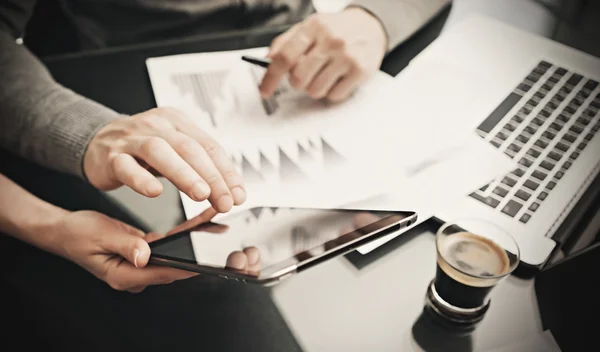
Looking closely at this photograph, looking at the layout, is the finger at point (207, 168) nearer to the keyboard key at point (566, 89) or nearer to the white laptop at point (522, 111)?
the white laptop at point (522, 111)

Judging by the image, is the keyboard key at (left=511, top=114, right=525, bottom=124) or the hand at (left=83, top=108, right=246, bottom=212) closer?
the hand at (left=83, top=108, right=246, bottom=212)

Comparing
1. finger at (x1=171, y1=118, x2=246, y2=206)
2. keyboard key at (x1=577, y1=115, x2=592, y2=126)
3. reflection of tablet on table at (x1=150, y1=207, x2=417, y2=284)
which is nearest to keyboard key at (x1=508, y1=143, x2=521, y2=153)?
keyboard key at (x1=577, y1=115, x2=592, y2=126)

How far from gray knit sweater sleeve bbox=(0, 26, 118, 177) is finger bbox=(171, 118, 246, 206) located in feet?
0.35

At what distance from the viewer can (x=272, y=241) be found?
45cm

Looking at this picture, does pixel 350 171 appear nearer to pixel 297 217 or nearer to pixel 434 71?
pixel 297 217

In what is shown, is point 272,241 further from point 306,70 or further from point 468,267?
point 306,70

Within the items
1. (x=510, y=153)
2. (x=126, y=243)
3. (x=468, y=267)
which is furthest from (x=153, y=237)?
(x=510, y=153)

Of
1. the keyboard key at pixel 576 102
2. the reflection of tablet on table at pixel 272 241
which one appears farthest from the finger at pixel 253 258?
the keyboard key at pixel 576 102

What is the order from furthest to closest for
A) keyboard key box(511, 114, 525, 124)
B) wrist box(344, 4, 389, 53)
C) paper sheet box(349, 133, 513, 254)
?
wrist box(344, 4, 389, 53) → keyboard key box(511, 114, 525, 124) → paper sheet box(349, 133, 513, 254)

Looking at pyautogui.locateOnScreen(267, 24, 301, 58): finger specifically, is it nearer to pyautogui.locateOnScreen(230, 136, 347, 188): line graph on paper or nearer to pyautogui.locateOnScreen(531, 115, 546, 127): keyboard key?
pyautogui.locateOnScreen(230, 136, 347, 188): line graph on paper

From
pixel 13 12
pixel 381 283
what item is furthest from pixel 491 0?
pixel 13 12

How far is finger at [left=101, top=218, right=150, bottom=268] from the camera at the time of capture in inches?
17.9

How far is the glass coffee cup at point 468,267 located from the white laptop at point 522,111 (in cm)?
4

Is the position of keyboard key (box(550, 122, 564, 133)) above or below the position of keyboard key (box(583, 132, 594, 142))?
above
